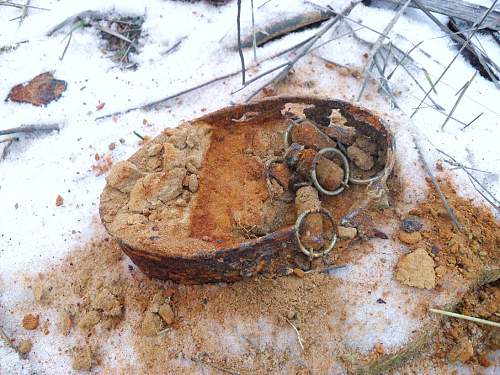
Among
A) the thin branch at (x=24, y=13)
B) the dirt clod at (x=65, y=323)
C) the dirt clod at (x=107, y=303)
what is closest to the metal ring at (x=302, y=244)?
the dirt clod at (x=107, y=303)

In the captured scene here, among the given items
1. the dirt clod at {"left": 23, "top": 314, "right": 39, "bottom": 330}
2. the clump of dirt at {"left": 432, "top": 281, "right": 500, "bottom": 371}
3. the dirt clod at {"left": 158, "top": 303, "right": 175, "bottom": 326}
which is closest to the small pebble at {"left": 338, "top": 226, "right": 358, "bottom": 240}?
the clump of dirt at {"left": 432, "top": 281, "right": 500, "bottom": 371}

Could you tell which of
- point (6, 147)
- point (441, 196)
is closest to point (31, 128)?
point (6, 147)

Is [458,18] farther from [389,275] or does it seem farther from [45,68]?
[45,68]

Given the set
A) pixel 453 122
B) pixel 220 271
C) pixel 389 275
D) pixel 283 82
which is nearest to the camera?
pixel 220 271

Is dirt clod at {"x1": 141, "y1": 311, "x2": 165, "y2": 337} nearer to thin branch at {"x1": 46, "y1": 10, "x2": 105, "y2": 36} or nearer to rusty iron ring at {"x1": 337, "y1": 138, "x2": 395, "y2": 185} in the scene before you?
rusty iron ring at {"x1": 337, "y1": 138, "x2": 395, "y2": 185}

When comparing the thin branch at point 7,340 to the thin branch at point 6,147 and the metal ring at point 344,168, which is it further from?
the metal ring at point 344,168

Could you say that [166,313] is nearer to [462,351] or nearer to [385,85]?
[462,351]

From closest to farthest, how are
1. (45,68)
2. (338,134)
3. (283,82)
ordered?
(338,134) < (283,82) < (45,68)

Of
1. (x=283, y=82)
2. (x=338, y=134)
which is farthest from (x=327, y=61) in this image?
(x=338, y=134)
